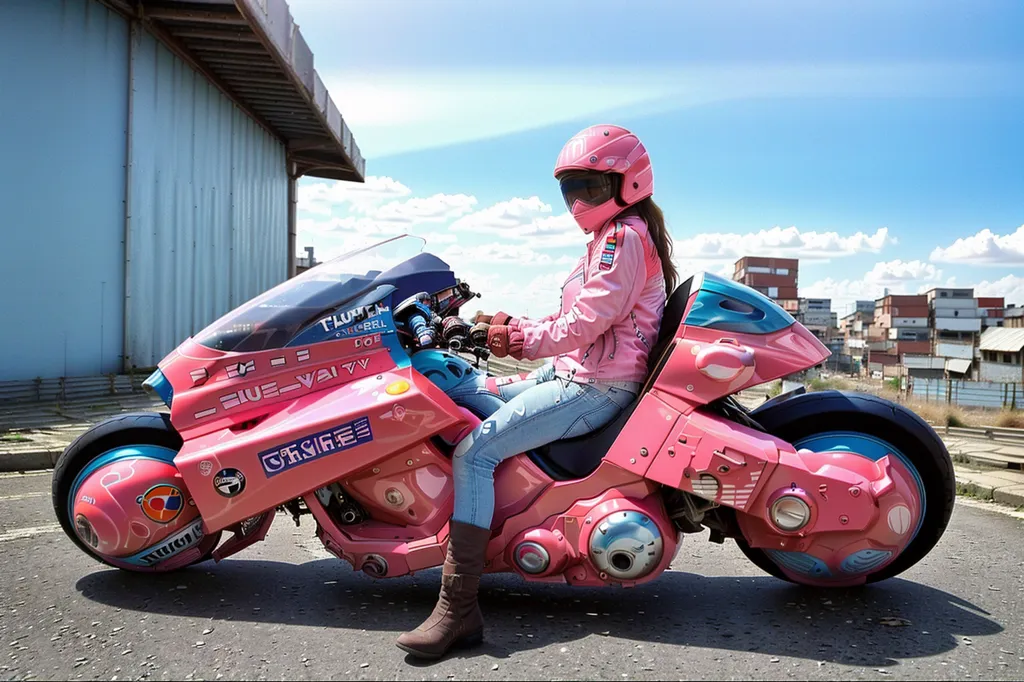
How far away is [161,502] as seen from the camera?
388 cm

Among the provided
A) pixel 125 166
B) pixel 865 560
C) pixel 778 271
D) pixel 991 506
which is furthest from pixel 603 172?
pixel 778 271

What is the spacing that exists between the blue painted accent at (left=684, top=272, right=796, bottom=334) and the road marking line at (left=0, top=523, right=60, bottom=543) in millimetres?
A: 4232

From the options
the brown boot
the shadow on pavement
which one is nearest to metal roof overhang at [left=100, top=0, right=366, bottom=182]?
the shadow on pavement

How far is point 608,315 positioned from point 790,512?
113cm

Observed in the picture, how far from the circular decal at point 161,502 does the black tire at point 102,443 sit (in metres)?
0.23

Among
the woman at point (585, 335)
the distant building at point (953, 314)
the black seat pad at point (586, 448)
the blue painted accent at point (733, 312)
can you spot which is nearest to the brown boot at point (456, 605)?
the woman at point (585, 335)

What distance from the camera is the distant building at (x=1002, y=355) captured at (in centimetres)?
5782

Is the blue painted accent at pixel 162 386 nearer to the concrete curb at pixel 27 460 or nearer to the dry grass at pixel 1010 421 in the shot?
the concrete curb at pixel 27 460

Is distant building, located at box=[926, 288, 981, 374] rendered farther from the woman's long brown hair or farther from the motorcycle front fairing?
the motorcycle front fairing

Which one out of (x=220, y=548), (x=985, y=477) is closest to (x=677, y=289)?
(x=220, y=548)

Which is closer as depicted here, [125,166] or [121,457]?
[121,457]

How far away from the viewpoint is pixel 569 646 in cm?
330

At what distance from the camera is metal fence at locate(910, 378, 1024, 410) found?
34188 mm

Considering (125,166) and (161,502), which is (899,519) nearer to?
(161,502)
